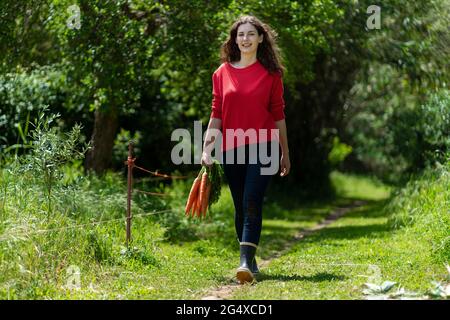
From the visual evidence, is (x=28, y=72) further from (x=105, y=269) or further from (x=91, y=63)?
(x=105, y=269)

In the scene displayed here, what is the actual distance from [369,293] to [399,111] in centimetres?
931

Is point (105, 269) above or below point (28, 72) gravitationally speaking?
below

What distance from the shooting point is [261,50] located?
6.43 metres

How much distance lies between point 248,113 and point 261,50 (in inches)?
23.8

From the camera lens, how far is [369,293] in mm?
Result: 5410

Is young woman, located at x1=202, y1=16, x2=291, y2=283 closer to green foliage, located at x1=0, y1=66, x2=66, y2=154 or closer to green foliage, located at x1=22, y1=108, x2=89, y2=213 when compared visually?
green foliage, located at x1=22, y1=108, x2=89, y2=213

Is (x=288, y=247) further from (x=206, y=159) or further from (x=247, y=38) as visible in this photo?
(x=247, y=38)

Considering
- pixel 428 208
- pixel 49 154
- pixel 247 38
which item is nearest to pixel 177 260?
pixel 49 154

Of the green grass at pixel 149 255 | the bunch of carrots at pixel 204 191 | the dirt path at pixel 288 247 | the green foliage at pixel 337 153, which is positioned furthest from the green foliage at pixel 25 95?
the green foliage at pixel 337 153

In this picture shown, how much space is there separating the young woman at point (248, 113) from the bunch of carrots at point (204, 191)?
0.60 feet

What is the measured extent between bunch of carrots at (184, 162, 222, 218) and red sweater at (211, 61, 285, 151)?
422mm

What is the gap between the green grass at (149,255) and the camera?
562 cm

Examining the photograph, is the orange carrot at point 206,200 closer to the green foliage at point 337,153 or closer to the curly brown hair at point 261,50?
the curly brown hair at point 261,50
